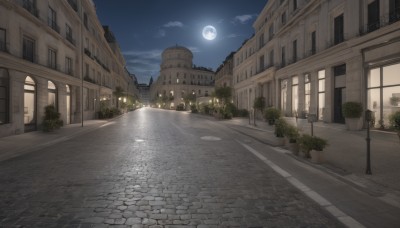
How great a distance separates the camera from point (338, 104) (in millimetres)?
19500

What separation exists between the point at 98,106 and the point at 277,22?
2685 centimetres

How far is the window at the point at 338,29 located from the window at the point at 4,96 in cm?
2229

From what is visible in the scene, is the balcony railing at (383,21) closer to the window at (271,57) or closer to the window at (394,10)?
the window at (394,10)

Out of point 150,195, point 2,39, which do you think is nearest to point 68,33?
point 2,39

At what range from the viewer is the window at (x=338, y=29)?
19.1m

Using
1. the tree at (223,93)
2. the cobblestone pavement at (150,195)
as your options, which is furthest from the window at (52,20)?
the tree at (223,93)

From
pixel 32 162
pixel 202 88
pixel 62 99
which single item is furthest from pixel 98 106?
pixel 202 88

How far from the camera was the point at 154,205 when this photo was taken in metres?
4.64

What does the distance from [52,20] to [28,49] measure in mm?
5010

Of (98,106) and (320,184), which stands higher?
(98,106)

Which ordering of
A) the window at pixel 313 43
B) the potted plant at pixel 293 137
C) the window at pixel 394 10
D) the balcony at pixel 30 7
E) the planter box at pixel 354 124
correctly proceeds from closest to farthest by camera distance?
the potted plant at pixel 293 137 < the window at pixel 394 10 < the planter box at pixel 354 124 < the balcony at pixel 30 7 < the window at pixel 313 43

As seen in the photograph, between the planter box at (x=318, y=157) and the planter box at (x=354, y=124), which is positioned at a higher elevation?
the planter box at (x=354, y=124)

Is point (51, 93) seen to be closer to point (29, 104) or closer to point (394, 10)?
point (29, 104)

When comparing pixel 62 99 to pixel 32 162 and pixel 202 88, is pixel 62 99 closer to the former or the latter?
pixel 32 162
